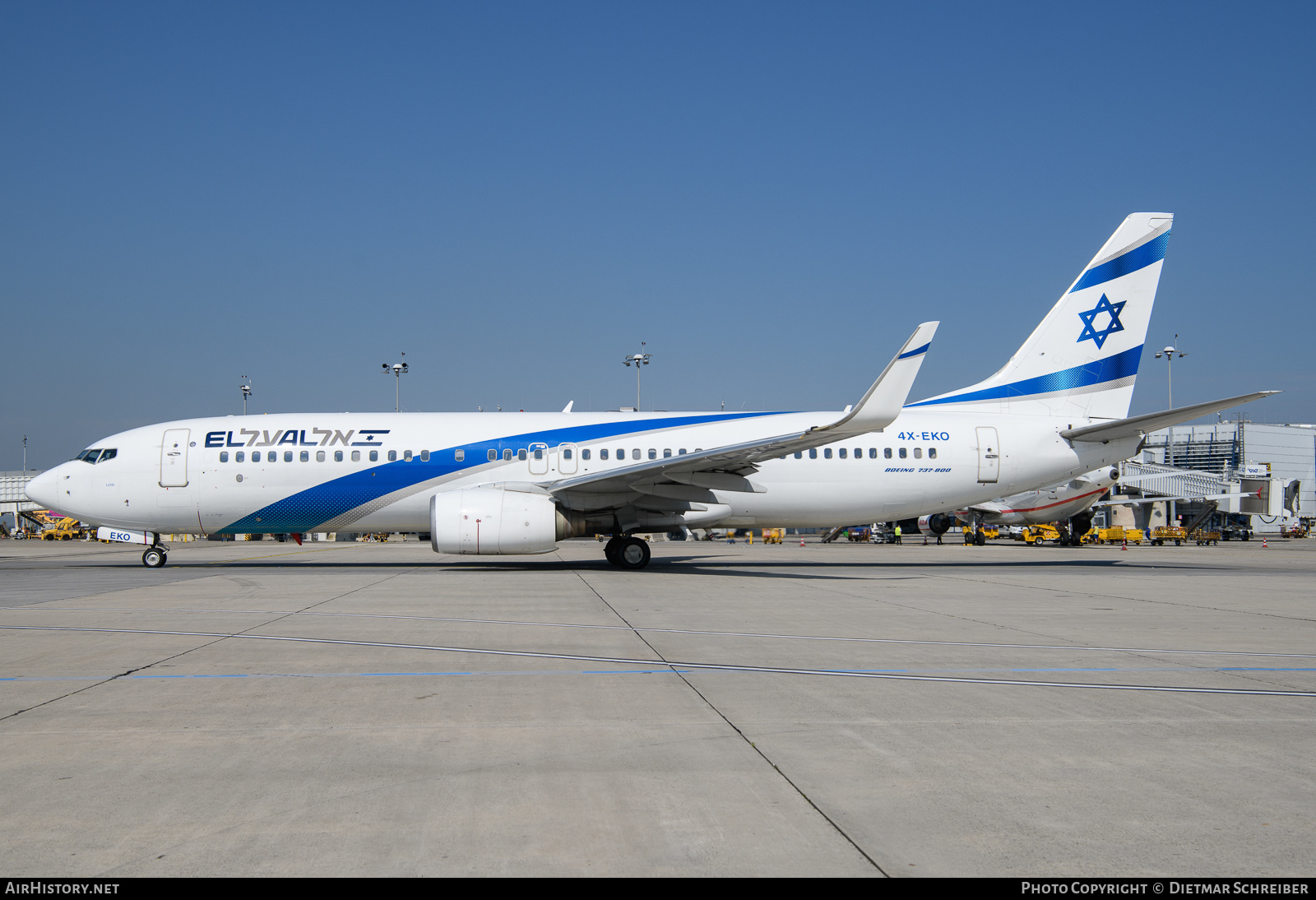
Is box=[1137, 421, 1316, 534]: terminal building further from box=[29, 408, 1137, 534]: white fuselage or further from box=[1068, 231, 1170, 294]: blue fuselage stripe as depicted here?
box=[29, 408, 1137, 534]: white fuselage

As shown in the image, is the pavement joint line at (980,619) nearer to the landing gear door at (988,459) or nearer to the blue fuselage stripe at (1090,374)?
the landing gear door at (988,459)

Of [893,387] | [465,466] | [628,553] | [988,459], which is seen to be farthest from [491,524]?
[988,459]

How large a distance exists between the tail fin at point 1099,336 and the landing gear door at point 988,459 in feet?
4.03

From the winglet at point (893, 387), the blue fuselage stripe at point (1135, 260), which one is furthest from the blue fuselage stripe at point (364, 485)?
the blue fuselage stripe at point (1135, 260)

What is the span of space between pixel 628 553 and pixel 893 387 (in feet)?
23.0

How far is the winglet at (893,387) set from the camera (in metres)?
15.0

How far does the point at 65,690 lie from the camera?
6336 mm

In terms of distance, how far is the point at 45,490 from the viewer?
19.6 m

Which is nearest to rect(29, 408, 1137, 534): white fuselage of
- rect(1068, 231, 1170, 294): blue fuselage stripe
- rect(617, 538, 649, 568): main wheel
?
rect(617, 538, 649, 568): main wheel

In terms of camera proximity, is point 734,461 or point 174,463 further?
point 174,463

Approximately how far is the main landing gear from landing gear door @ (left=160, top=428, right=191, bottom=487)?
384 inches

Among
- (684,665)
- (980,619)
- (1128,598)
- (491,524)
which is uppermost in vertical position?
(491,524)

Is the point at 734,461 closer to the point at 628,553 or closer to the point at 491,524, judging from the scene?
the point at 628,553

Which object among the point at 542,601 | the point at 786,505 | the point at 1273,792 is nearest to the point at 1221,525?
the point at 786,505
